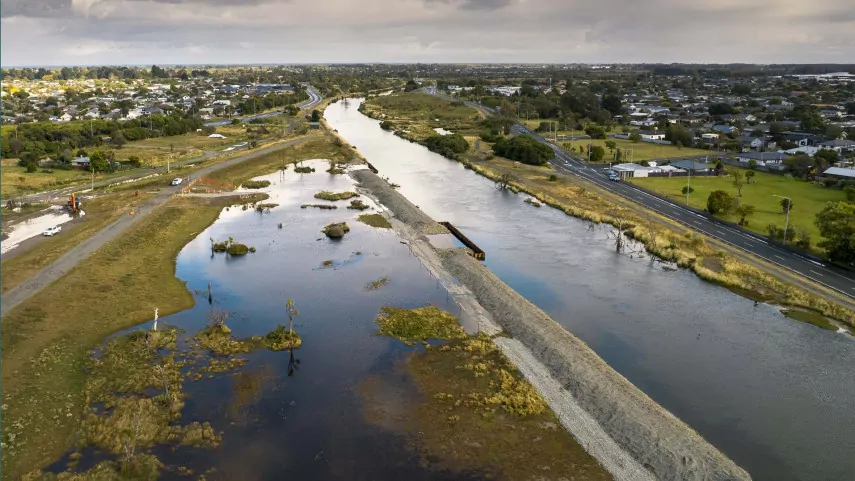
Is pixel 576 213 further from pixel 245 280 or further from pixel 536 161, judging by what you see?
pixel 245 280

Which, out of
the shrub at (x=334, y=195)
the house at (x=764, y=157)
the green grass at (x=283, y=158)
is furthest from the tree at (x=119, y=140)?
the house at (x=764, y=157)

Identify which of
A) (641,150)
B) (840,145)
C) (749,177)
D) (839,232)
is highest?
(840,145)

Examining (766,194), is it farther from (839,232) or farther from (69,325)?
(69,325)

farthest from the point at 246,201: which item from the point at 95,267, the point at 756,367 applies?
the point at 756,367

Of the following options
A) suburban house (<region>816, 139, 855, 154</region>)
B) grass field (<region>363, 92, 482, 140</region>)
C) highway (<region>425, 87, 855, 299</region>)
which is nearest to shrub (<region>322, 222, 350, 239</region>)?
highway (<region>425, 87, 855, 299</region>)

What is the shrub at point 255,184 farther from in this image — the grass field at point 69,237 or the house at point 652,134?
the house at point 652,134

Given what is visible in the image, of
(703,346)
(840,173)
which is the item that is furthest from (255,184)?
(840,173)
